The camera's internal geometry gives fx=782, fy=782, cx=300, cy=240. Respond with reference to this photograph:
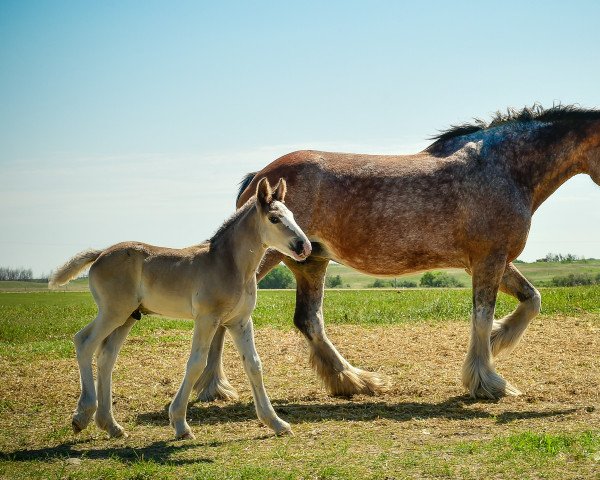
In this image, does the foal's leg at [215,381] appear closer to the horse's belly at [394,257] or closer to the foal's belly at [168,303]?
the foal's belly at [168,303]

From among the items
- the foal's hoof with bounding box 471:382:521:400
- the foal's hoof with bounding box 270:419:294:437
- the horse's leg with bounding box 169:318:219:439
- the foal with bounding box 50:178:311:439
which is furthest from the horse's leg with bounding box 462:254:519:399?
the horse's leg with bounding box 169:318:219:439

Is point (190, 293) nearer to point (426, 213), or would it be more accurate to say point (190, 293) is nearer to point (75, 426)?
point (75, 426)

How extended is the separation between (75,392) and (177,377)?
1.55m

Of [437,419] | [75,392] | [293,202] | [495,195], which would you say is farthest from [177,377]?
[495,195]

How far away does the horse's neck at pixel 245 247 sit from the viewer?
768cm

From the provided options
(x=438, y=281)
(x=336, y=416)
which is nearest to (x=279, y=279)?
(x=438, y=281)

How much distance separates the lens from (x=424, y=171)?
33.4 feet

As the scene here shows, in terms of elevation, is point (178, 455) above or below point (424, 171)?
below

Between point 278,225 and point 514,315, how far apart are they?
15.9 feet

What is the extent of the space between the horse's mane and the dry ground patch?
343cm

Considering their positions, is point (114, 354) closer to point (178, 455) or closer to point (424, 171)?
point (178, 455)

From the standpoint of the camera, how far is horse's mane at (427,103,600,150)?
34.7ft

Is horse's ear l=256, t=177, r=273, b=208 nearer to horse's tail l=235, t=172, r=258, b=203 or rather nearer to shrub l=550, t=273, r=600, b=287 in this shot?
horse's tail l=235, t=172, r=258, b=203

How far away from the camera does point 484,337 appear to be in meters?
9.86
